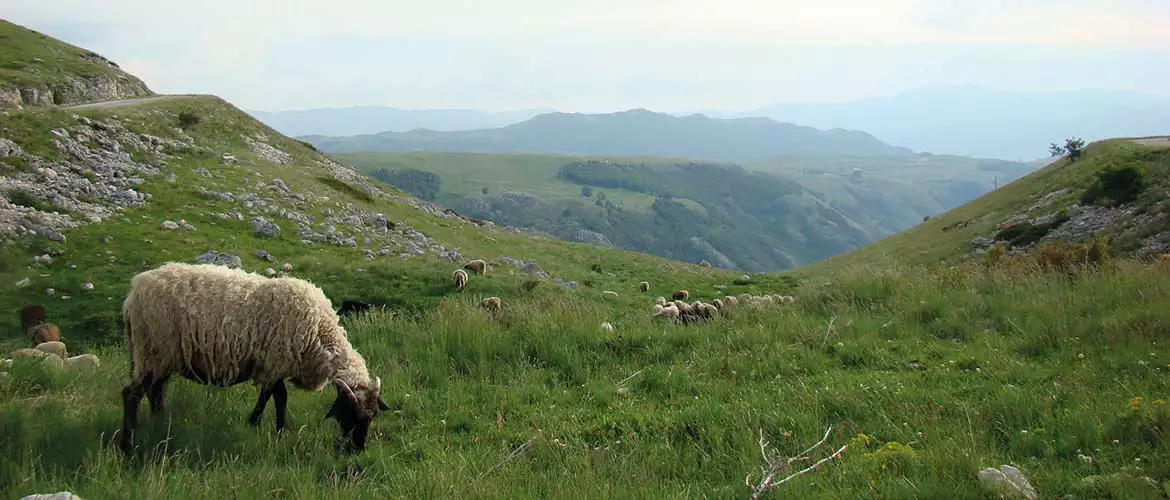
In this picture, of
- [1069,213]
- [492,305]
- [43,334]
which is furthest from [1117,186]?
[43,334]

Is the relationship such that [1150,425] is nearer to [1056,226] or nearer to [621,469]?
[621,469]

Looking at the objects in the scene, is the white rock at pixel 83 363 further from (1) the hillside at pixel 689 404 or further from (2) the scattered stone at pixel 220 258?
(2) the scattered stone at pixel 220 258

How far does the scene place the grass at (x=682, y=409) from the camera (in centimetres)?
→ 541

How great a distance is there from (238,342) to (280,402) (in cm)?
83

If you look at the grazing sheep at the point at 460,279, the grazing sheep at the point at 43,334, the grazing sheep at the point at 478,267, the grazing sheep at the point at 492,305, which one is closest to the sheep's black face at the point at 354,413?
the grazing sheep at the point at 492,305

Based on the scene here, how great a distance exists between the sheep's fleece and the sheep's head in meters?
0.21

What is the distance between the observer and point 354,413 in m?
6.98

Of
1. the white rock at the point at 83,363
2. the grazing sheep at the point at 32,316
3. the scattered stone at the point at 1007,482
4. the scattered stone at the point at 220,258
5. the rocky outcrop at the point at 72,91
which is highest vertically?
the rocky outcrop at the point at 72,91

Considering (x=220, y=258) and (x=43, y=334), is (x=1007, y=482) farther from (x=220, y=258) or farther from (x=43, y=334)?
(x=220, y=258)

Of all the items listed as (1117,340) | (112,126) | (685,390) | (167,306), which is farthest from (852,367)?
(112,126)

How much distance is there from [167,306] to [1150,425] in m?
9.66

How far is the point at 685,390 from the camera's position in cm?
819

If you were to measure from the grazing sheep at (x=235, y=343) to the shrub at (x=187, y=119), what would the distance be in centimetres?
3577

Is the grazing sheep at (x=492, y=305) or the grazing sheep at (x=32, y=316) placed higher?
the grazing sheep at (x=492, y=305)
